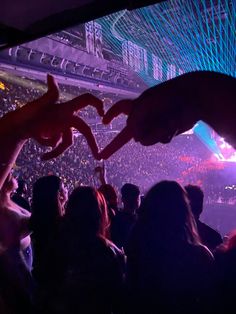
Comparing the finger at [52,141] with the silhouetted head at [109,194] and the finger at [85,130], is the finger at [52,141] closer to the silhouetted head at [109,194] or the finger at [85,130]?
the finger at [85,130]

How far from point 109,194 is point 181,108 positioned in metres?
2.18

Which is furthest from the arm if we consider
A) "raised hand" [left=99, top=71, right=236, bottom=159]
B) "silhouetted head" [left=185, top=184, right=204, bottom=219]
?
"silhouetted head" [left=185, top=184, right=204, bottom=219]

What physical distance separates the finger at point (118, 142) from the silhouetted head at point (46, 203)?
47.3 inches

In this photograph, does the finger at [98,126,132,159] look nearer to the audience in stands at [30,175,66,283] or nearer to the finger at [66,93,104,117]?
the finger at [66,93,104,117]

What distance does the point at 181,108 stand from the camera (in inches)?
26.3

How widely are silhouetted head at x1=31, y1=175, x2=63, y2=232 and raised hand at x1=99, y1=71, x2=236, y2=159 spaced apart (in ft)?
4.24

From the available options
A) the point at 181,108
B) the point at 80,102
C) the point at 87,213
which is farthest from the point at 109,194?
the point at 181,108

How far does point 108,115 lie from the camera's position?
0.83 metres

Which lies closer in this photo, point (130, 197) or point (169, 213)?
point (169, 213)

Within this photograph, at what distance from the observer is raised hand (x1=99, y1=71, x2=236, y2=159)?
0.61 metres

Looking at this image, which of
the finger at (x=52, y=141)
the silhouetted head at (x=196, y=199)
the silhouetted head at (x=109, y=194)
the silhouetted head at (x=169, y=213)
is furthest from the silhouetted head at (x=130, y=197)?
the finger at (x=52, y=141)

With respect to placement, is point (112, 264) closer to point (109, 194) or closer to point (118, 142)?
point (118, 142)

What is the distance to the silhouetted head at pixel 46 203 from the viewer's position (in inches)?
74.1

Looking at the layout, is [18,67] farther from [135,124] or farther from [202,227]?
[135,124]
